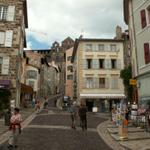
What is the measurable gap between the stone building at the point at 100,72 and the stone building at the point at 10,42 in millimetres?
16640

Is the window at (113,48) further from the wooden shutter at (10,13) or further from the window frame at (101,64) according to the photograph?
the wooden shutter at (10,13)

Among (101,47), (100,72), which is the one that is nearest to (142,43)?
(100,72)

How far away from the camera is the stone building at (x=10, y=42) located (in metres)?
27.7

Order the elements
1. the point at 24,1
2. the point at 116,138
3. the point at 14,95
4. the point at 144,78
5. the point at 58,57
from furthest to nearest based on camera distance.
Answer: the point at 58,57 < the point at 24,1 < the point at 14,95 < the point at 144,78 < the point at 116,138

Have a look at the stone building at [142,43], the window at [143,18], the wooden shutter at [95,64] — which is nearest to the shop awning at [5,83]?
the stone building at [142,43]

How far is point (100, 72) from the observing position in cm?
4394

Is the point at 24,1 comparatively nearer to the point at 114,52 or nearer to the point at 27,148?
the point at 114,52

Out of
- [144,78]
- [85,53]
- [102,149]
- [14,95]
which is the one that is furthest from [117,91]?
[102,149]

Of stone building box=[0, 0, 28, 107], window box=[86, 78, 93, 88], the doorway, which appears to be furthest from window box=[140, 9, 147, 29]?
the doorway

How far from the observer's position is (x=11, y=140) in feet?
32.4

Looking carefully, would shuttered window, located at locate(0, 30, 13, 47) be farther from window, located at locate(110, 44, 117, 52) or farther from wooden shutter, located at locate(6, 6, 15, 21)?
window, located at locate(110, 44, 117, 52)

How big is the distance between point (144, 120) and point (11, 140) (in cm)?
926

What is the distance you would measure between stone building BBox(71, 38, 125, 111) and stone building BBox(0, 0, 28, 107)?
54.6ft

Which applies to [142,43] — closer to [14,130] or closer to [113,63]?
[14,130]
